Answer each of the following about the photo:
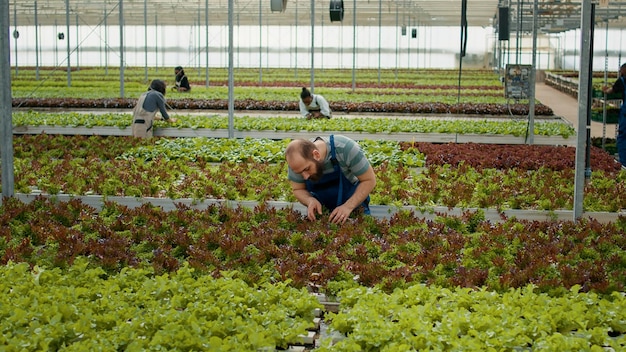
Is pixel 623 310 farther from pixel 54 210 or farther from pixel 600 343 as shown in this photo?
pixel 54 210

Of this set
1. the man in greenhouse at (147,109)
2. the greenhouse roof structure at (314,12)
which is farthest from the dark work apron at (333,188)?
the greenhouse roof structure at (314,12)

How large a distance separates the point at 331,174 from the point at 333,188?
0.20 meters

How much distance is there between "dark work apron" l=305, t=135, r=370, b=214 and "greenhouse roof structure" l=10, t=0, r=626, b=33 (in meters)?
19.5

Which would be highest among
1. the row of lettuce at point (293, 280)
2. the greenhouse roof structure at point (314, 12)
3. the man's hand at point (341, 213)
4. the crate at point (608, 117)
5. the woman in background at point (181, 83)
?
the greenhouse roof structure at point (314, 12)

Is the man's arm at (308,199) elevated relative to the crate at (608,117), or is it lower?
lower

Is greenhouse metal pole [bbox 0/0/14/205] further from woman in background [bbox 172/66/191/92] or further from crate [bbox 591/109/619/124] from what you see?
woman in background [bbox 172/66/191/92]

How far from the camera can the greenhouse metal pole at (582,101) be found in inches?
310

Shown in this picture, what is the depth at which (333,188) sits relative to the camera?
24.5ft

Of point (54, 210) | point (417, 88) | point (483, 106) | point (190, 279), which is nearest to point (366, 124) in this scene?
point (483, 106)

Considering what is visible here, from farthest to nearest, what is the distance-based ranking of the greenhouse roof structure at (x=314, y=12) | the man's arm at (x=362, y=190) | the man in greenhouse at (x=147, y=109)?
1. the greenhouse roof structure at (x=314, y=12)
2. the man in greenhouse at (x=147, y=109)
3. the man's arm at (x=362, y=190)

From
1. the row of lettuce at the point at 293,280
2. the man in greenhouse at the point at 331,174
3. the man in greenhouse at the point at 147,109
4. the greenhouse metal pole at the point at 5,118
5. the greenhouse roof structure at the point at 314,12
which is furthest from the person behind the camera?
the greenhouse roof structure at the point at 314,12

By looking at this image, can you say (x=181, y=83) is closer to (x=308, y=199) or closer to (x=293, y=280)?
(x=308, y=199)

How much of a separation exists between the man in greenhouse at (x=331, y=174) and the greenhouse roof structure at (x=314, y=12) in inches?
770

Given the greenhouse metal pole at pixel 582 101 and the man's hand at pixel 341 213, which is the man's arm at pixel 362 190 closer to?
the man's hand at pixel 341 213
